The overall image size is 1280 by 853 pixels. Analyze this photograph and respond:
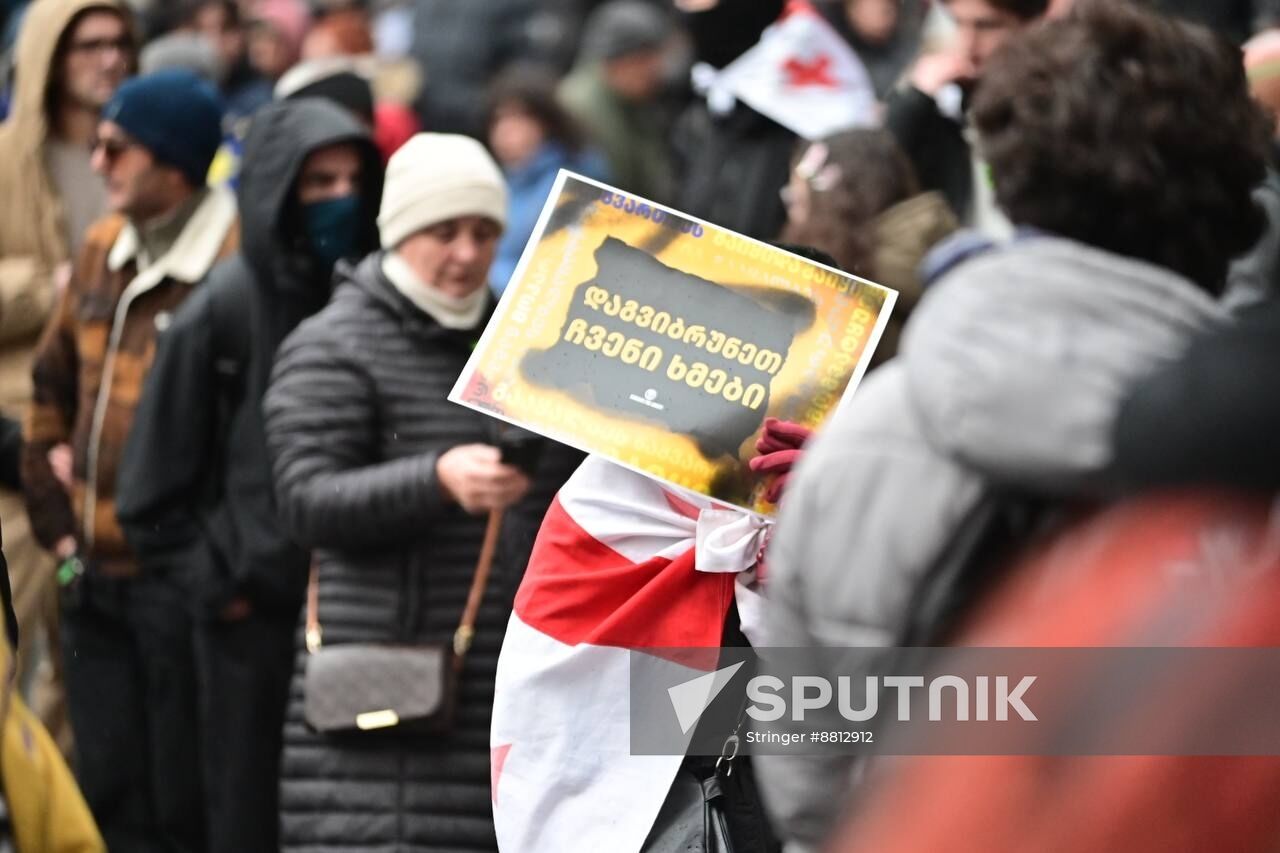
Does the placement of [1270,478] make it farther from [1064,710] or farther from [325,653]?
[325,653]

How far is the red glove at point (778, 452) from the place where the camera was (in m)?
3.26

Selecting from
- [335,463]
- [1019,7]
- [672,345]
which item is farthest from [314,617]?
[1019,7]

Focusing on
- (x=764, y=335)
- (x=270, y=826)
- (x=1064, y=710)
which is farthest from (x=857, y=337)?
(x=270, y=826)

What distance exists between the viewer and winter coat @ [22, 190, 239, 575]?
6.17 meters

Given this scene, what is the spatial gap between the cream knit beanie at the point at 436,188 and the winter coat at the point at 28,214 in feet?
7.40

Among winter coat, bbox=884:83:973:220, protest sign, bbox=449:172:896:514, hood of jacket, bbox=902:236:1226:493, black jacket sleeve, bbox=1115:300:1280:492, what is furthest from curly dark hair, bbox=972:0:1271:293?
winter coat, bbox=884:83:973:220

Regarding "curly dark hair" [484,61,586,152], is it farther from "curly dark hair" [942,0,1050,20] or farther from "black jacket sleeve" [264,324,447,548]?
"black jacket sleeve" [264,324,447,548]

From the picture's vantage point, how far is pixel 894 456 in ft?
8.04

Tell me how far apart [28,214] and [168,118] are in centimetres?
116

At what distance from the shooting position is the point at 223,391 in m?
5.88

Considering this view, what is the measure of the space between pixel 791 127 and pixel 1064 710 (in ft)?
16.2

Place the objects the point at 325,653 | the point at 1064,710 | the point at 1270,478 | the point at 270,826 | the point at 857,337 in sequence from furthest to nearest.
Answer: the point at 270,826 → the point at 325,653 → the point at 857,337 → the point at 1064,710 → the point at 1270,478

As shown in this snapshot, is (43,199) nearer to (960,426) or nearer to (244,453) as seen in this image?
(244,453)

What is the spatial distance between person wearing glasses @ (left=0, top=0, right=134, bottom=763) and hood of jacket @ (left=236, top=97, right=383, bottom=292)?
128cm
